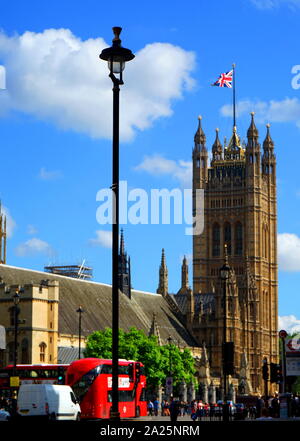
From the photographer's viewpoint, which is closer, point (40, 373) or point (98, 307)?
point (40, 373)

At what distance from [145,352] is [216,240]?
7135cm

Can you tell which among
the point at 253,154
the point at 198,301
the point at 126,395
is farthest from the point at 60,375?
the point at 253,154

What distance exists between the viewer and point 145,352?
98.8 metres

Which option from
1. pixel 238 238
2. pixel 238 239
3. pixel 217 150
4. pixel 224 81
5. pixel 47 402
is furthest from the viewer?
pixel 217 150

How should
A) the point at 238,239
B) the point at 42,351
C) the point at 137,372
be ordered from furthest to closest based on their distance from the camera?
1. the point at 238,239
2. the point at 42,351
3. the point at 137,372

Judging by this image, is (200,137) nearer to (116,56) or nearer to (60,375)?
(60,375)

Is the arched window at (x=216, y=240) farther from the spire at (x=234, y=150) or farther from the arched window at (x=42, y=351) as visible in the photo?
the arched window at (x=42, y=351)

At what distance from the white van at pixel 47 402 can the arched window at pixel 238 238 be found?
4949 inches

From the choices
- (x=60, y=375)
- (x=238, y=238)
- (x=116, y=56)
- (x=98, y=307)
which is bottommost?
(x=60, y=375)

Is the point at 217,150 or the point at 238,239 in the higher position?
the point at 217,150

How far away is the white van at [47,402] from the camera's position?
1585 inches

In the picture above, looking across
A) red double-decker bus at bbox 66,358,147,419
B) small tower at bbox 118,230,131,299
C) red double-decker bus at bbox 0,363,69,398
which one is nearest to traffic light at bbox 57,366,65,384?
red double-decker bus at bbox 0,363,69,398

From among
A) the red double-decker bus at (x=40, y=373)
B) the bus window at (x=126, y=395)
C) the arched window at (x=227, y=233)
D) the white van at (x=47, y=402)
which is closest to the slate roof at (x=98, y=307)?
the arched window at (x=227, y=233)
